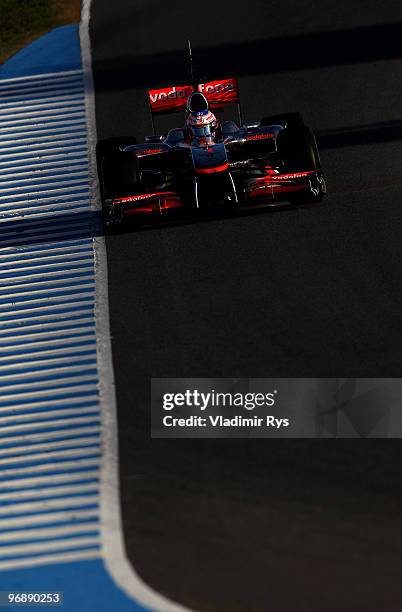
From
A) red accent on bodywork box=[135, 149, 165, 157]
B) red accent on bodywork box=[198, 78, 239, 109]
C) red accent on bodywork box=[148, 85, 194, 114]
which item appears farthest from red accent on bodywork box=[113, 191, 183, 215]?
red accent on bodywork box=[198, 78, 239, 109]

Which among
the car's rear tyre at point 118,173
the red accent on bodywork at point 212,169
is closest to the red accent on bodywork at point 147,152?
the car's rear tyre at point 118,173

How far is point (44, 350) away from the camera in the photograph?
1437 cm

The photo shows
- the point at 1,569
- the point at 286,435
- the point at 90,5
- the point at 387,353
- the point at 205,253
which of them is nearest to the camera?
the point at 1,569

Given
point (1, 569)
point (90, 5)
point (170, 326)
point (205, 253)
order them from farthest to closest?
point (90, 5), point (205, 253), point (170, 326), point (1, 569)

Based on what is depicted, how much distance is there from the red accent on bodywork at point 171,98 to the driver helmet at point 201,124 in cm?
80

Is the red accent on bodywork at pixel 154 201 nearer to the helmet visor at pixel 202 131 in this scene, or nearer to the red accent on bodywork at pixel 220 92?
the helmet visor at pixel 202 131

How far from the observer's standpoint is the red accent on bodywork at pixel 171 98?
1764 centimetres

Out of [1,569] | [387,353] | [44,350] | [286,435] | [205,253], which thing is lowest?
[1,569]

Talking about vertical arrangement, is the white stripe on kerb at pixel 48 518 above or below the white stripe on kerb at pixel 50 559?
above

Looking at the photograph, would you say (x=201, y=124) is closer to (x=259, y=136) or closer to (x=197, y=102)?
(x=197, y=102)

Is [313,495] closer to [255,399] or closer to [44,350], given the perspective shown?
[255,399]

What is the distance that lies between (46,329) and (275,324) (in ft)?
9.34

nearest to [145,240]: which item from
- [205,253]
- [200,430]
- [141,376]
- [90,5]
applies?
[205,253]

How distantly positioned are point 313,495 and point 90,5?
17.0 m
